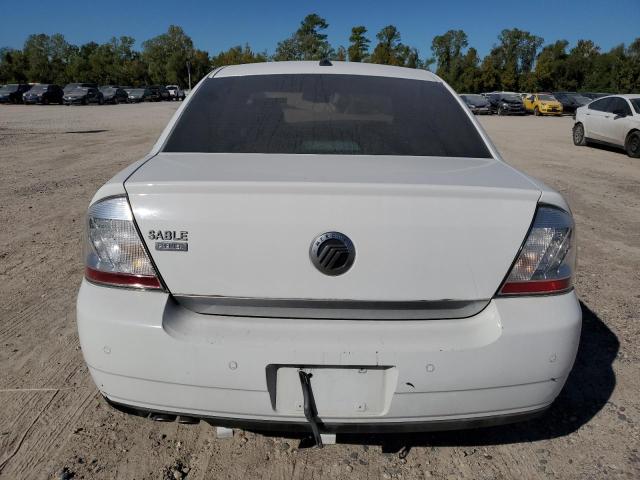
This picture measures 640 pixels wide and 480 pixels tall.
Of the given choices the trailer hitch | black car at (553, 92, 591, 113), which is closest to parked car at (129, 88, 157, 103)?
black car at (553, 92, 591, 113)

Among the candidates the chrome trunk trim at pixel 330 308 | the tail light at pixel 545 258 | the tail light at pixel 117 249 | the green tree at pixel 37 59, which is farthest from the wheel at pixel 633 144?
the green tree at pixel 37 59

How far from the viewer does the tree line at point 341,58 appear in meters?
76.5

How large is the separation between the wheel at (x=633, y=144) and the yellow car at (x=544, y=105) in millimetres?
26244

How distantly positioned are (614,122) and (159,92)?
2133 inches

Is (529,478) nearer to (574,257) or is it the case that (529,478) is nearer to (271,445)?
(574,257)

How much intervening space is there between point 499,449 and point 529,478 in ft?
0.64

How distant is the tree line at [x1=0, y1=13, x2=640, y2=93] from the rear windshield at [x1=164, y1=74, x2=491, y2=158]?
2712 inches

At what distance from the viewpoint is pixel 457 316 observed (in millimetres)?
1797

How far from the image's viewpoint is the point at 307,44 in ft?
258

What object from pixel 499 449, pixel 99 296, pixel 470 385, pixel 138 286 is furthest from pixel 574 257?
pixel 99 296

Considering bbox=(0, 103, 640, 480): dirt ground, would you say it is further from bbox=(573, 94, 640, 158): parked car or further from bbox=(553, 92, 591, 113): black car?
bbox=(553, 92, 591, 113): black car

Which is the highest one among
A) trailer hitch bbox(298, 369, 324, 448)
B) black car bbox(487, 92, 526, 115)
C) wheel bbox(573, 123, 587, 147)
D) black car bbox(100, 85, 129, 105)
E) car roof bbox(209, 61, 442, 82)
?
car roof bbox(209, 61, 442, 82)

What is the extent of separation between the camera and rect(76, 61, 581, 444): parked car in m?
1.71

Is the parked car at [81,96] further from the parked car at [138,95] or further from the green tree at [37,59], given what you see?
the green tree at [37,59]
